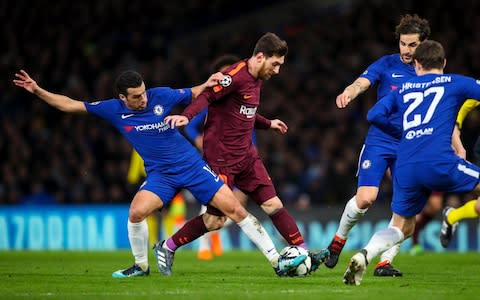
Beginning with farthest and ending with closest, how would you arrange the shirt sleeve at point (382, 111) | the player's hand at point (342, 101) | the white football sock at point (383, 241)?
1. the player's hand at point (342, 101)
2. the shirt sleeve at point (382, 111)
3. the white football sock at point (383, 241)

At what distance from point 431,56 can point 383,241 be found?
1.51 m

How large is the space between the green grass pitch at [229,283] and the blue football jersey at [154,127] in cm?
106

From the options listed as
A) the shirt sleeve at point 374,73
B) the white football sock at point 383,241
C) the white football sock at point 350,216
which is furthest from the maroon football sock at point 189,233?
the white football sock at point 383,241

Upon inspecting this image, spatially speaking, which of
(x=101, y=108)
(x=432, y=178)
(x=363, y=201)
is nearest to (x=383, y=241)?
(x=432, y=178)

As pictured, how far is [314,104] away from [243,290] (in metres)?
11.9

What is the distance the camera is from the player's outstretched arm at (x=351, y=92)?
8.39 m

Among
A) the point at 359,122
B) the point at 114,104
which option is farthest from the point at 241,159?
the point at 359,122

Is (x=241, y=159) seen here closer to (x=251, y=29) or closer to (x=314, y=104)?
(x=314, y=104)

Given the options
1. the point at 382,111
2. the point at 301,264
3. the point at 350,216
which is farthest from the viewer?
the point at 350,216

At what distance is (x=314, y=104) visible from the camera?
19.0 m

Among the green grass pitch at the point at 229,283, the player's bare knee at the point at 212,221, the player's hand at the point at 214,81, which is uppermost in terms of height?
the player's hand at the point at 214,81

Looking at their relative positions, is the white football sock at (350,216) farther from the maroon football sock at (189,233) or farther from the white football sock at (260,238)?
the maroon football sock at (189,233)

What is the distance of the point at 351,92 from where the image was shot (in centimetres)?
877

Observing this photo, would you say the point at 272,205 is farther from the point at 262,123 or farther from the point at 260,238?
the point at 262,123
